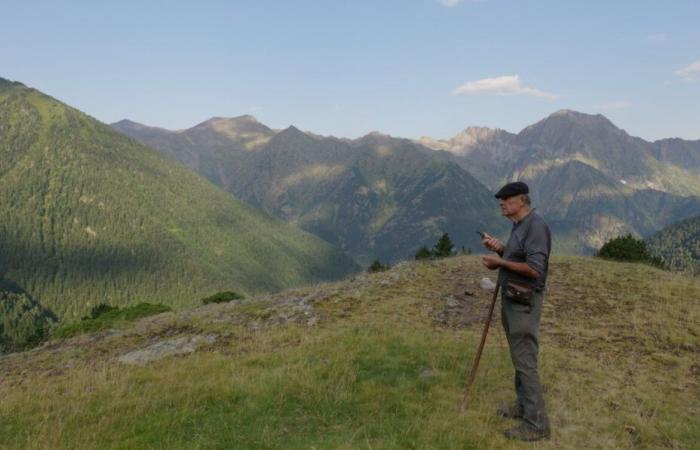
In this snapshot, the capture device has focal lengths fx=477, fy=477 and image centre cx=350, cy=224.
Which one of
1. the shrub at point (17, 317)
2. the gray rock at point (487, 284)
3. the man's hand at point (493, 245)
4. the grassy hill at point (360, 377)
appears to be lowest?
the shrub at point (17, 317)

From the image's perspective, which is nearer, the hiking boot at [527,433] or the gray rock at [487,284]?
the hiking boot at [527,433]

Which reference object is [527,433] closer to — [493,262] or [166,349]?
[493,262]

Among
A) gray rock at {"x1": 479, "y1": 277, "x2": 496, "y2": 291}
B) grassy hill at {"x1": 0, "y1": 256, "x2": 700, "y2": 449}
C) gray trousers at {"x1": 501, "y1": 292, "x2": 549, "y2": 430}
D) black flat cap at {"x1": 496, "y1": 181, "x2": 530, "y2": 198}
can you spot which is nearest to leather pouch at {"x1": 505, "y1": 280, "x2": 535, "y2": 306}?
gray trousers at {"x1": 501, "y1": 292, "x2": 549, "y2": 430}

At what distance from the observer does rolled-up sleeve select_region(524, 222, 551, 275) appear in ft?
26.6

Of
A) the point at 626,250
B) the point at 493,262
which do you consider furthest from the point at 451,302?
the point at 626,250

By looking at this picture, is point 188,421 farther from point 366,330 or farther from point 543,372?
point 543,372

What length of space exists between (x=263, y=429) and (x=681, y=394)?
29.4 ft

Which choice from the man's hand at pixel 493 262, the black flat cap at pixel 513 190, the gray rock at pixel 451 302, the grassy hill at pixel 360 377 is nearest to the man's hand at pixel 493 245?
the man's hand at pixel 493 262

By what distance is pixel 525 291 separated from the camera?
8.23m

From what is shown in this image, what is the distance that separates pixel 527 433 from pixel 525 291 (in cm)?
238

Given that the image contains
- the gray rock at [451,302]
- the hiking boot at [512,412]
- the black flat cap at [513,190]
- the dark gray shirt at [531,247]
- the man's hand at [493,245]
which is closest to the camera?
the dark gray shirt at [531,247]

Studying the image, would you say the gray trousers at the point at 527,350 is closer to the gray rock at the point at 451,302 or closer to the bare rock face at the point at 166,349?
the gray rock at the point at 451,302

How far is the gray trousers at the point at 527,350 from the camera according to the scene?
830 centimetres

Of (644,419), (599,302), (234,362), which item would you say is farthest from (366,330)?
(599,302)
